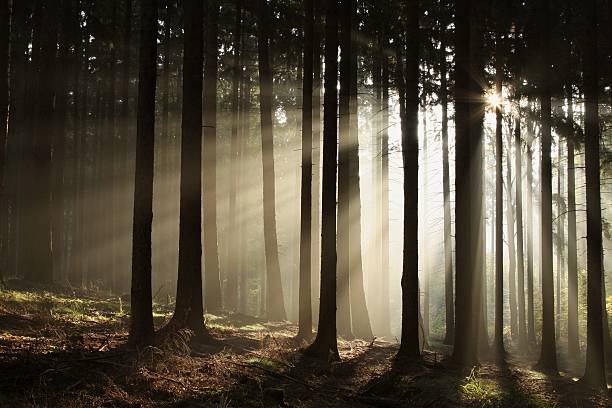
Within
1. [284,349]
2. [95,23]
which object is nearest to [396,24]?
[95,23]

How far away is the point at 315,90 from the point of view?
2289cm

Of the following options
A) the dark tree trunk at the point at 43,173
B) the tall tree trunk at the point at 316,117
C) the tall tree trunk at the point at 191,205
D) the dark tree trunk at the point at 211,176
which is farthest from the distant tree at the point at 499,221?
the dark tree trunk at the point at 43,173

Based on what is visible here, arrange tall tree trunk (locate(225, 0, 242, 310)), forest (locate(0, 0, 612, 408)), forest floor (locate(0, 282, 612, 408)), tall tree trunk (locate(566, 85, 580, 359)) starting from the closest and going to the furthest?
forest floor (locate(0, 282, 612, 408)), forest (locate(0, 0, 612, 408)), tall tree trunk (locate(566, 85, 580, 359)), tall tree trunk (locate(225, 0, 242, 310))

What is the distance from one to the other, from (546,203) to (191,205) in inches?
417

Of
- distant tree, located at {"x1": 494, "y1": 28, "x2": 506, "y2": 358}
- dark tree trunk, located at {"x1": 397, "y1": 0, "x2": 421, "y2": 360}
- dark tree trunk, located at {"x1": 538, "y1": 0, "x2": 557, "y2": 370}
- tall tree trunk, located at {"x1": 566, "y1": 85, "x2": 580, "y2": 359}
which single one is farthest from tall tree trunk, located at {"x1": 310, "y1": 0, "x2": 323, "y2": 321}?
tall tree trunk, located at {"x1": 566, "y1": 85, "x2": 580, "y2": 359}

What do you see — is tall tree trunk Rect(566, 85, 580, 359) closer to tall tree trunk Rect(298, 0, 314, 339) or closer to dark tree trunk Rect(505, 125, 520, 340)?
dark tree trunk Rect(505, 125, 520, 340)

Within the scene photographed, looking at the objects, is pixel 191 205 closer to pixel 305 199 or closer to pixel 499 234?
pixel 305 199

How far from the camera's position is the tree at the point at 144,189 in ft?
30.3

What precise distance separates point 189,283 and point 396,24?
10.7 m

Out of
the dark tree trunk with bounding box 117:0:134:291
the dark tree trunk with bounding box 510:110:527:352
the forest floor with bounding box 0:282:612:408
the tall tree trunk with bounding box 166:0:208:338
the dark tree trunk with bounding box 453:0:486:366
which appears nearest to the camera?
the forest floor with bounding box 0:282:612:408

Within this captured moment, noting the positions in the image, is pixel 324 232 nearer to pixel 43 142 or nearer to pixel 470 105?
pixel 470 105

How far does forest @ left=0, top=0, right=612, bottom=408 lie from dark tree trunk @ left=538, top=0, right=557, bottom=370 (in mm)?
61

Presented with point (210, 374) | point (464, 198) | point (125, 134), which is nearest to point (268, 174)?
point (464, 198)

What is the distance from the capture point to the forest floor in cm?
683
